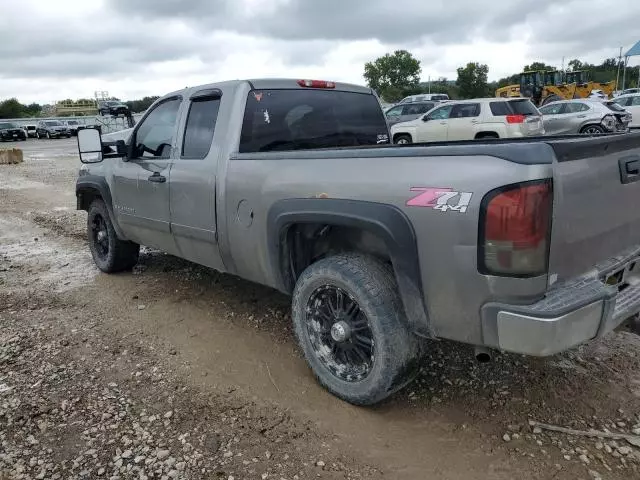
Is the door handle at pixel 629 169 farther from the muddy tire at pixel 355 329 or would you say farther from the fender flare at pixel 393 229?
the muddy tire at pixel 355 329

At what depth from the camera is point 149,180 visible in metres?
4.61

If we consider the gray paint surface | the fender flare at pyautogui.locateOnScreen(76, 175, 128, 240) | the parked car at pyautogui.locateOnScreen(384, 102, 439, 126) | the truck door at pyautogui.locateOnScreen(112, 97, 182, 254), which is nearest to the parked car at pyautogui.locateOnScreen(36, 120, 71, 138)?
the parked car at pyautogui.locateOnScreen(384, 102, 439, 126)

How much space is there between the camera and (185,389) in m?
3.43

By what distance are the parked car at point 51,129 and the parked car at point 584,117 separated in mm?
39277

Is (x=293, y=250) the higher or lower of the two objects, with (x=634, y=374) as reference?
higher

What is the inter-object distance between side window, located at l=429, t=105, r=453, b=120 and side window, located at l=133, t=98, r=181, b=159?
1240 cm

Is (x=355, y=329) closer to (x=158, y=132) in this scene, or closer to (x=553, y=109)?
(x=158, y=132)

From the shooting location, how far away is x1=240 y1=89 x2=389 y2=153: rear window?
13.0ft

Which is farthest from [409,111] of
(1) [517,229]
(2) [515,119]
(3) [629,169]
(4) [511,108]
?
(1) [517,229]

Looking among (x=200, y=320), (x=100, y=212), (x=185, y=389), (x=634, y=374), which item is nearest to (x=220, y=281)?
(x=200, y=320)

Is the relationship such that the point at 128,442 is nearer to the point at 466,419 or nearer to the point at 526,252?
the point at 466,419

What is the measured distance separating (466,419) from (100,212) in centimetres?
432

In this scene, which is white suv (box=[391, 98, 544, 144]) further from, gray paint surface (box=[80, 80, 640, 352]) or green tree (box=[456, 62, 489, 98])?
green tree (box=[456, 62, 489, 98])

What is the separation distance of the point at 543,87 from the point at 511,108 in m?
18.3
